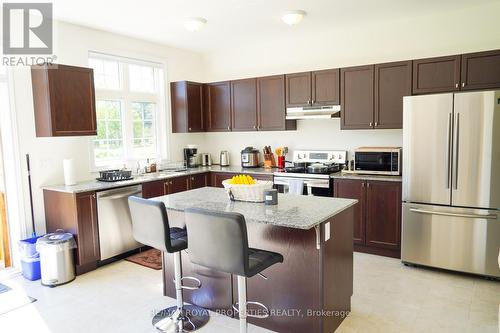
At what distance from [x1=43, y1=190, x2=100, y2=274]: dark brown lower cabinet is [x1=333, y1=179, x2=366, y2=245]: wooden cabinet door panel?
2869 millimetres

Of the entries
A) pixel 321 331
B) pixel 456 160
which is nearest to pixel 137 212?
pixel 321 331

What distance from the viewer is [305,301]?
2533mm

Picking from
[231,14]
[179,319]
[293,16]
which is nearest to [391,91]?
[293,16]

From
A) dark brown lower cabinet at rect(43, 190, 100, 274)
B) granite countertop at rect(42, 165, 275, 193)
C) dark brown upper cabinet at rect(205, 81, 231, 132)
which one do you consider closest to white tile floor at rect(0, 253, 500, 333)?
dark brown lower cabinet at rect(43, 190, 100, 274)

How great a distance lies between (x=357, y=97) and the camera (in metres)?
4.54

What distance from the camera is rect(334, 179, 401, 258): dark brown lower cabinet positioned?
13.6 ft

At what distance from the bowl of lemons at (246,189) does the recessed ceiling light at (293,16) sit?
7.18 feet

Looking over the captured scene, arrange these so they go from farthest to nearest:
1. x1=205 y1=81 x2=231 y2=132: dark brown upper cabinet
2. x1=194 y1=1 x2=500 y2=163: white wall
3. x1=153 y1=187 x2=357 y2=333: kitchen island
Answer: x1=205 y1=81 x2=231 y2=132: dark brown upper cabinet, x1=194 y1=1 x2=500 y2=163: white wall, x1=153 y1=187 x2=357 y2=333: kitchen island

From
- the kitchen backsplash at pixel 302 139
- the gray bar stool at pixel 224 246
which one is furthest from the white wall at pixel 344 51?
the gray bar stool at pixel 224 246

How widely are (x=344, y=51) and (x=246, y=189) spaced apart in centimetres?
305

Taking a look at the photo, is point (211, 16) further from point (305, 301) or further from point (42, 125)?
point (305, 301)

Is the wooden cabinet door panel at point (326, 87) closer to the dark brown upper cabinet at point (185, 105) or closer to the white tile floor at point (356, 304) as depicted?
the dark brown upper cabinet at point (185, 105)

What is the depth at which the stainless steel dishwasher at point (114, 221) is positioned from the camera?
407 cm

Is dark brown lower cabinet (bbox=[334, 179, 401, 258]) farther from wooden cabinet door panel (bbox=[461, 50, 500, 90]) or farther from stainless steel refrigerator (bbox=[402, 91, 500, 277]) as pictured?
→ wooden cabinet door panel (bbox=[461, 50, 500, 90])
